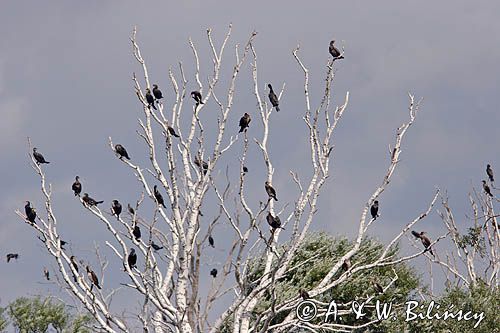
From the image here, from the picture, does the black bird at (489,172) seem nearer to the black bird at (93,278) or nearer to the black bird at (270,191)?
the black bird at (270,191)

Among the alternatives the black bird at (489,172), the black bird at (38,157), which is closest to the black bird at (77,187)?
the black bird at (38,157)

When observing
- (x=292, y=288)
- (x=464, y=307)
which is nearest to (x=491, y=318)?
(x=464, y=307)

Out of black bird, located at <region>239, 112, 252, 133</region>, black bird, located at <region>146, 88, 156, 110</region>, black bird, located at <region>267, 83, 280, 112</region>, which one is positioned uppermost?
black bird, located at <region>146, 88, 156, 110</region>

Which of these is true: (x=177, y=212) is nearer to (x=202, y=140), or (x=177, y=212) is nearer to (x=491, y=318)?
(x=202, y=140)

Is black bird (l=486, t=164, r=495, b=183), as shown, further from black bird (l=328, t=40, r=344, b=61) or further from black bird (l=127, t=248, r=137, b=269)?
black bird (l=127, t=248, r=137, b=269)

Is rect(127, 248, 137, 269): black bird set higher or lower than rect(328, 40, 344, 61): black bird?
lower

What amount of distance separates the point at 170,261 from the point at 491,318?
340 inches

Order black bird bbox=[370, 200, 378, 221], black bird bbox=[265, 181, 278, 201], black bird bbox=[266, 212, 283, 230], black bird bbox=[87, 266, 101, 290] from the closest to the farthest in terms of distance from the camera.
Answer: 1. black bird bbox=[266, 212, 283, 230]
2. black bird bbox=[370, 200, 378, 221]
3. black bird bbox=[265, 181, 278, 201]
4. black bird bbox=[87, 266, 101, 290]

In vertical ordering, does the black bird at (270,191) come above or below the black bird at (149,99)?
below

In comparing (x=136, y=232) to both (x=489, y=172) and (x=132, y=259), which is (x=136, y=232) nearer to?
(x=132, y=259)

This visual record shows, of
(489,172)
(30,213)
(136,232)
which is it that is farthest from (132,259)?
(489,172)

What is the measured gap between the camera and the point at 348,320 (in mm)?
25781

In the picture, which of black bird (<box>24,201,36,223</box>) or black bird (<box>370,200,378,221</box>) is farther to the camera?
black bird (<box>24,201,36,223</box>)

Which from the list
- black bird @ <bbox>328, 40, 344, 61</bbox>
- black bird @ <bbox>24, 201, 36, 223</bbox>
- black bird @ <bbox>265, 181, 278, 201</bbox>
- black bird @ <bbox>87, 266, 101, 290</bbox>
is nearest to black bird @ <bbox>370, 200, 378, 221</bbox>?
black bird @ <bbox>265, 181, 278, 201</bbox>
